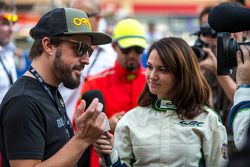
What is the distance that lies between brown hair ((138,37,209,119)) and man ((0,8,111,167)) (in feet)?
1.51

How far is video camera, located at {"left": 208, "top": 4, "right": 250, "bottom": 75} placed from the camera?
2357mm

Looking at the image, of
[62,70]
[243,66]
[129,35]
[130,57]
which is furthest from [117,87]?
[243,66]

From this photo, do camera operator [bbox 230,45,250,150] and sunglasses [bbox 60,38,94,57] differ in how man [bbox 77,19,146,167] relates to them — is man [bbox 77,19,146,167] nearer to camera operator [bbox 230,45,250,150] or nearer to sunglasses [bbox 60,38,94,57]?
sunglasses [bbox 60,38,94,57]

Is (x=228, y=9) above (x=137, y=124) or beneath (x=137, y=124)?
above

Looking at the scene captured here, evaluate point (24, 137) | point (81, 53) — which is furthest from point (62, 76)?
point (24, 137)

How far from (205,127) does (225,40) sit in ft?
2.37

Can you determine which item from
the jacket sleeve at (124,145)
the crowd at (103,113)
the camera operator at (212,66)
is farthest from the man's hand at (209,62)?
the jacket sleeve at (124,145)

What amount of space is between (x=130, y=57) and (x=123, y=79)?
24cm

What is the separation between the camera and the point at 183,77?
3.30 meters

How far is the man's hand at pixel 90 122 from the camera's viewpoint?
254 centimetres

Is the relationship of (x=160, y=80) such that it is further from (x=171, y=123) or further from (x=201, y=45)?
(x=201, y=45)

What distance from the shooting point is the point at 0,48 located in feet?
19.3

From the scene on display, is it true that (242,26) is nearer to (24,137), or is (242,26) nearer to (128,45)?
(24,137)

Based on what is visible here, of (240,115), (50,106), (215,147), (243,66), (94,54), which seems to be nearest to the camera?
(240,115)
